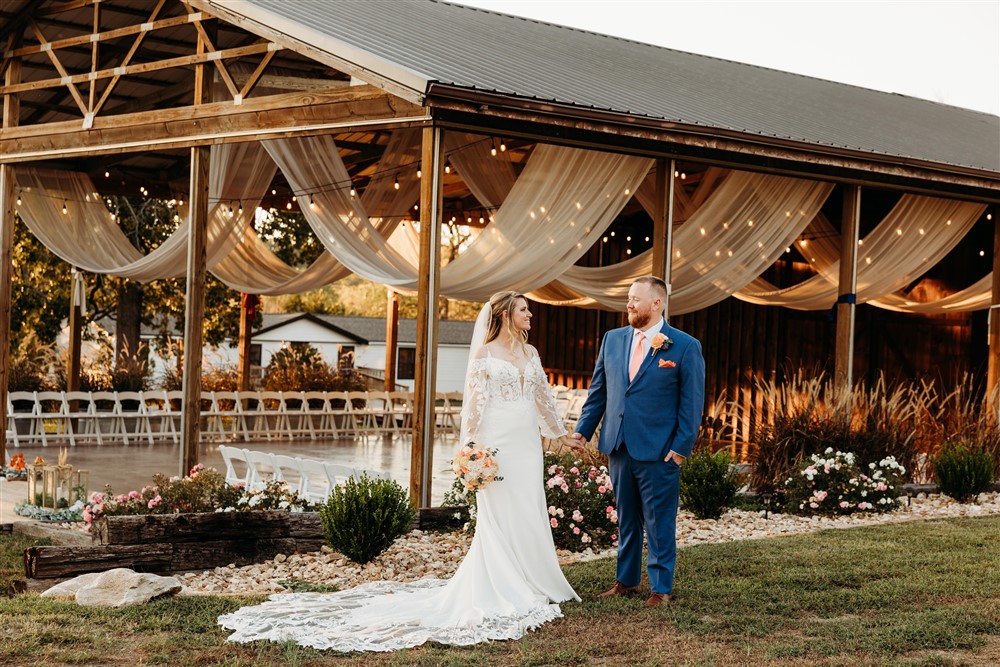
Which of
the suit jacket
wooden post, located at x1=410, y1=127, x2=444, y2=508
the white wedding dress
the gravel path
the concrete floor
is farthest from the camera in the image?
the concrete floor

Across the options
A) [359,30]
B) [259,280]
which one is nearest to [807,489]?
[359,30]

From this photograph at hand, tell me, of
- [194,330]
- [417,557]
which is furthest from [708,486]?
[194,330]

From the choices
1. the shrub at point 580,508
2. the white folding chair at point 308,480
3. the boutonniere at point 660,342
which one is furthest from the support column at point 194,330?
the boutonniere at point 660,342

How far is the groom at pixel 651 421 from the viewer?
5832 millimetres

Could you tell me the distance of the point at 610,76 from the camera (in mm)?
12336

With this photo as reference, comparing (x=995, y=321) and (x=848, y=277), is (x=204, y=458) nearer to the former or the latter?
(x=848, y=277)

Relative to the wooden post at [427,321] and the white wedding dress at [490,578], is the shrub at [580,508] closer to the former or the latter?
the wooden post at [427,321]

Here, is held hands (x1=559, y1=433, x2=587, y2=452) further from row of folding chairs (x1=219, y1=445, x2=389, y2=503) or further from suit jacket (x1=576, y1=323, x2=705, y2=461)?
row of folding chairs (x1=219, y1=445, x2=389, y2=503)

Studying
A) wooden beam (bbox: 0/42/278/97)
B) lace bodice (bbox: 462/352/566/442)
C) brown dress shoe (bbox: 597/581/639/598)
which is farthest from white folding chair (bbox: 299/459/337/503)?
wooden beam (bbox: 0/42/278/97)

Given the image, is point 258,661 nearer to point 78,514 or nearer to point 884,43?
point 78,514

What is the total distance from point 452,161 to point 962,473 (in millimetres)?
5594

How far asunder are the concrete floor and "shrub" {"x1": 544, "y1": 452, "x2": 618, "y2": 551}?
282cm

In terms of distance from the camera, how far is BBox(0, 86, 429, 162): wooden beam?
9.53 metres

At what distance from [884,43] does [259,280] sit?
2403 inches
